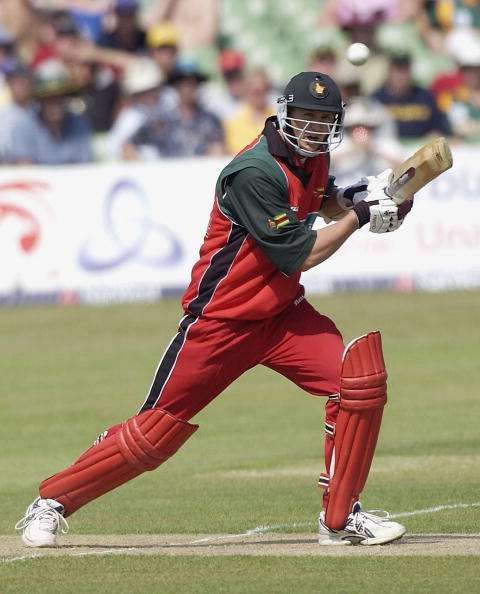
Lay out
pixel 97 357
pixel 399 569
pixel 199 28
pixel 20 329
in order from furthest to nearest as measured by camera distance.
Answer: pixel 199 28, pixel 20 329, pixel 97 357, pixel 399 569

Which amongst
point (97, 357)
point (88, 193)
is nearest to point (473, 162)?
point (88, 193)

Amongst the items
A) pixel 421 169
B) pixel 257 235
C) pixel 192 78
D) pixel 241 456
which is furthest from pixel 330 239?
pixel 192 78

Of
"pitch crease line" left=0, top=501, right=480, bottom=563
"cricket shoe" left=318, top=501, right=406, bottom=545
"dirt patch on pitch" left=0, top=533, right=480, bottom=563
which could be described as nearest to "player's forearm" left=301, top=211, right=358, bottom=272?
"cricket shoe" left=318, top=501, right=406, bottom=545

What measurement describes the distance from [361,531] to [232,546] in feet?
1.76

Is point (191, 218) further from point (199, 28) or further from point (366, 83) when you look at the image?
point (199, 28)

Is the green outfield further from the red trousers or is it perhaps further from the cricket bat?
the cricket bat

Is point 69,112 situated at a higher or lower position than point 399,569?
higher

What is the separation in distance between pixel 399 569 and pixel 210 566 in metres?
0.73

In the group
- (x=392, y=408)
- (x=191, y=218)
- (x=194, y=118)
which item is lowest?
(x=392, y=408)

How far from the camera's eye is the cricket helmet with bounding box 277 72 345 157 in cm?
651

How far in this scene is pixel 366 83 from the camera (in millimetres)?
19656

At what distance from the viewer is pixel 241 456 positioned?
9555mm

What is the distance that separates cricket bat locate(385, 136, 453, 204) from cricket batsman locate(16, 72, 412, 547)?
0.07 meters

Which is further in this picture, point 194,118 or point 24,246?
point 194,118
